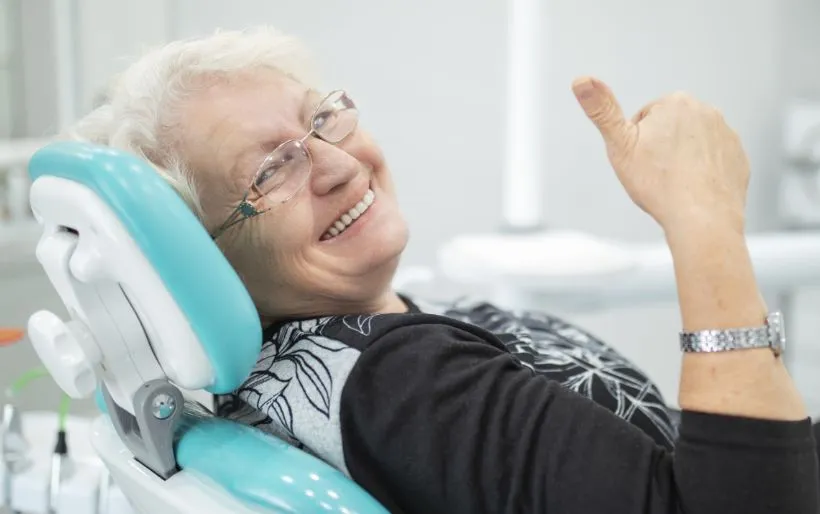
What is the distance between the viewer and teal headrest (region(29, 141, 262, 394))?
59 cm

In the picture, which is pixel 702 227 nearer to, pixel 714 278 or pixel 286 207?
pixel 714 278

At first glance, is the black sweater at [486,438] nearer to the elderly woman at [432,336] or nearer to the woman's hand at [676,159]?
the elderly woman at [432,336]

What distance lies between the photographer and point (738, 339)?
666mm

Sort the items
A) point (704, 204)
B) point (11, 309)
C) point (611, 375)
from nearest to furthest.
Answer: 1. point (704, 204)
2. point (611, 375)
3. point (11, 309)

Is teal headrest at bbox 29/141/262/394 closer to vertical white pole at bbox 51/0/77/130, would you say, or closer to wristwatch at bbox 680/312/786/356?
wristwatch at bbox 680/312/786/356

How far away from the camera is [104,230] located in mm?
599

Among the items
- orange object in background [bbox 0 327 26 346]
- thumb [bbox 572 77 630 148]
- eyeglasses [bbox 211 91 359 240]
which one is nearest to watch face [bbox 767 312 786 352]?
thumb [bbox 572 77 630 148]

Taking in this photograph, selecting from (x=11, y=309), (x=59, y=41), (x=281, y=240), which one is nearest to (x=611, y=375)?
(x=281, y=240)

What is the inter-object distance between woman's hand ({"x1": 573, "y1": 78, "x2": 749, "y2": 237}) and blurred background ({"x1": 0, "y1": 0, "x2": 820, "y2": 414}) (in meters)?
0.53

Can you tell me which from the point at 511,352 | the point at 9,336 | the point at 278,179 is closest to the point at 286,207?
the point at 278,179

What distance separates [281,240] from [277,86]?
0.18m

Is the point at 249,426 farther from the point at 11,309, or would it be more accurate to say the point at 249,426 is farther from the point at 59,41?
the point at 59,41

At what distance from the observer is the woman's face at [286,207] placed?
2.68 ft

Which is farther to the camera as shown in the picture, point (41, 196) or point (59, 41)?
point (59, 41)
